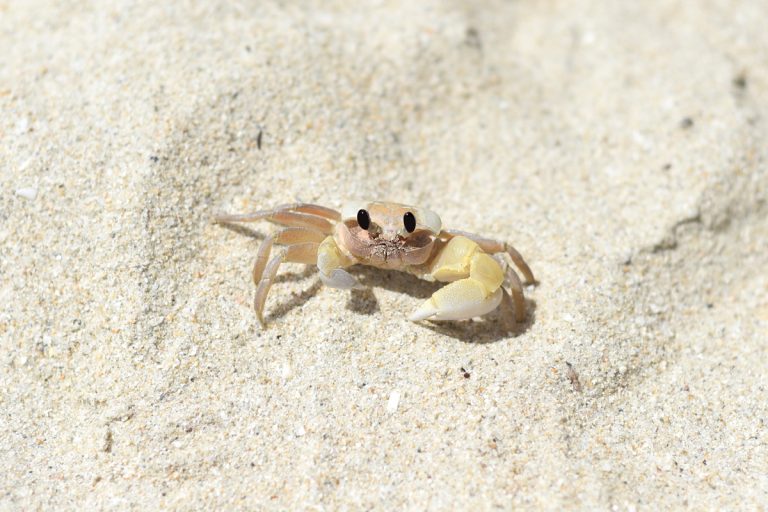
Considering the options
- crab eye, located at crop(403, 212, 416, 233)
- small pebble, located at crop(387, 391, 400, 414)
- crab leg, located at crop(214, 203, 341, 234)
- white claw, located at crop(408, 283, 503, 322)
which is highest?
crab eye, located at crop(403, 212, 416, 233)

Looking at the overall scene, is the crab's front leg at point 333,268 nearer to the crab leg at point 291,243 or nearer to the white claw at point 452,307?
the crab leg at point 291,243

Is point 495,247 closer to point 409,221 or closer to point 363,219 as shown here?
point 409,221

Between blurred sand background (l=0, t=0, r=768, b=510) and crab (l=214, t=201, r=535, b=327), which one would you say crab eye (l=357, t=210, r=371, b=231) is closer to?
crab (l=214, t=201, r=535, b=327)

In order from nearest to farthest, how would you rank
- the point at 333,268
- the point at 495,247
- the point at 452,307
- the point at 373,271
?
the point at 452,307 < the point at 333,268 < the point at 495,247 < the point at 373,271

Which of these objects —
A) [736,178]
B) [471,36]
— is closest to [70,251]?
[471,36]

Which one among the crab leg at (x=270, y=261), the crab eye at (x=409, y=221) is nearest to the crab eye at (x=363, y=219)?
the crab eye at (x=409, y=221)

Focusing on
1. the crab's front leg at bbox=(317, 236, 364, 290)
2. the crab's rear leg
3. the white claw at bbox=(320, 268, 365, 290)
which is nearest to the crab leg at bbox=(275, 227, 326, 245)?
the crab's rear leg

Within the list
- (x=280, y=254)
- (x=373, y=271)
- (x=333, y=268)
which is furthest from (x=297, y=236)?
(x=373, y=271)

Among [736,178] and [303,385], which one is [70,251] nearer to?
[303,385]
